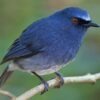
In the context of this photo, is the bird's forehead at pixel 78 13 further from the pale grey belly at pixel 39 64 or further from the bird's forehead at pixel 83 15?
the pale grey belly at pixel 39 64

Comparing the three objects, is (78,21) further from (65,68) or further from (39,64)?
(65,68)

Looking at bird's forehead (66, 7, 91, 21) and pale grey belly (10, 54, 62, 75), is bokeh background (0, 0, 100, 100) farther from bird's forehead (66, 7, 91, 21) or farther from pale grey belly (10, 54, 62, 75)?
bird's forehead (66, 7, 91, 21)

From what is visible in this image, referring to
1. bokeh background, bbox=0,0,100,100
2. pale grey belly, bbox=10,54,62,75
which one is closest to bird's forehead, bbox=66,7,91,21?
pale grey belly, bbox=10,54,62,75

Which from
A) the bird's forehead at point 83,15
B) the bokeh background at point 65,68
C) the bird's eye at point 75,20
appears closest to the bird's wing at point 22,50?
the bird's eye at point 75,20

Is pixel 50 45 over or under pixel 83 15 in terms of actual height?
under

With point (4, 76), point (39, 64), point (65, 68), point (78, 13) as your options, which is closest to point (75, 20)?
point (78, 13)

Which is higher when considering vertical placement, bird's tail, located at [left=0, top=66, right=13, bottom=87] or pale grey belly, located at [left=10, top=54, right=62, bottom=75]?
pale grey belly, located at [left=10, top=54, right=62, bottom=75]

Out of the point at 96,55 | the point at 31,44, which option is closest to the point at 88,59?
the point at 96,55
